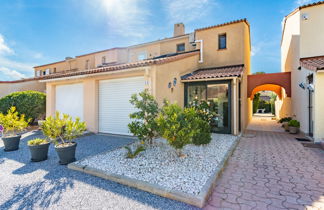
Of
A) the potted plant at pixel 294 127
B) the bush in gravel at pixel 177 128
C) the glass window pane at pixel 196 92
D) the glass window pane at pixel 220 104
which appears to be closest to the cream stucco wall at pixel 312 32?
the potted plant at pixel 294 127

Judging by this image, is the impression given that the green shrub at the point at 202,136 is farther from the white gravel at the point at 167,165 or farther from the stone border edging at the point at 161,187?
the stone border edging at the point at 161,187

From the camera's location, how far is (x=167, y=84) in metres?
9.89

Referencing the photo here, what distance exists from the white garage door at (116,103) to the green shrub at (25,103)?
24.8ft

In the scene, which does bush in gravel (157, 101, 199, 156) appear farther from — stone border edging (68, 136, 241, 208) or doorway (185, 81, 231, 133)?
doorway (185, 81, 231, 133)

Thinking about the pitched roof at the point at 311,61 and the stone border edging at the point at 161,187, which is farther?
the pitched roof at the point at 311,61

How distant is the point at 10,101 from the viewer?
13695 mm

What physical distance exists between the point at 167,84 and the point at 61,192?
7376 mm

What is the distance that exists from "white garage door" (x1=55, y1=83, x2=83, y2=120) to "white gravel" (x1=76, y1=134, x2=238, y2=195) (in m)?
6.60

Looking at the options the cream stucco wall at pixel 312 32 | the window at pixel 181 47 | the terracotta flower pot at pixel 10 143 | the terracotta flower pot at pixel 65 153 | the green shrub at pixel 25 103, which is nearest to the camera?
the terracotta flower pot at pixel 65 153

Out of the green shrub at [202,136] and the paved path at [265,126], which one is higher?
the green shrub at [202,136]

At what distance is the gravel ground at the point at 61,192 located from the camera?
3588 mm

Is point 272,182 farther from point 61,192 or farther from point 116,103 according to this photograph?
point 116,103

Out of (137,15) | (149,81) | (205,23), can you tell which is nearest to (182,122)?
(149,81)

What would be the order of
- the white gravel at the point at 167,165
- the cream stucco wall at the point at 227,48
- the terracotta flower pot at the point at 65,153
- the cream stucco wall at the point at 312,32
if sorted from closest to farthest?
the white gravel at the point at 167,165, the terracotta flower pot at the point at 65,153, the cream stucco wall at the point at 312,32, the cream stucco wall at the point at 227,48
